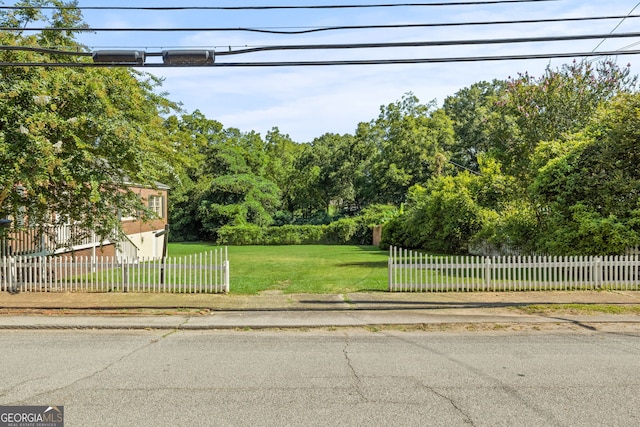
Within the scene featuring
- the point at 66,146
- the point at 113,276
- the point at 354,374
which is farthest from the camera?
the point at 113,276

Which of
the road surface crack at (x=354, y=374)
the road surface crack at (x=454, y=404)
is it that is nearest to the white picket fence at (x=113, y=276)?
the road surface crack at (x=354, y=374)

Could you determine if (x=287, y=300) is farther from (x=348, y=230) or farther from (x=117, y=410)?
(x=348, y=230)

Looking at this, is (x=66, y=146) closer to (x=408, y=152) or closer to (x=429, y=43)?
(x=429, y=43)

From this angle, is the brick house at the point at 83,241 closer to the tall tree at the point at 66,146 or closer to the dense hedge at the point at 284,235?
the tall tree at the point at 66,146

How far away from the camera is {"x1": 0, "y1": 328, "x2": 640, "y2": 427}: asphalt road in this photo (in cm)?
504

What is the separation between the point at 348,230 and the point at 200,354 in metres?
37.9

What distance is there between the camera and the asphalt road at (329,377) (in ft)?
16.5

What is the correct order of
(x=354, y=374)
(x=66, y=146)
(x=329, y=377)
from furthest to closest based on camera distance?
(x=66, y=146)
(x=354, y=374)
(x=329, y=377)

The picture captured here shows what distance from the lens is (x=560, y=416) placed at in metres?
4.98

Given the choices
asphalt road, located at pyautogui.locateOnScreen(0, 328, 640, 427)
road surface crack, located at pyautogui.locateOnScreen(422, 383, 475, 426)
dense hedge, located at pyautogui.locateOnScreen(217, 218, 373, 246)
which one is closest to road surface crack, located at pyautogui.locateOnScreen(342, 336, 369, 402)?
asphalt road, located at pyautogui.locateOnScreen(0, 328, 640, 427)

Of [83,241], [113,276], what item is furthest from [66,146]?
[83,241]

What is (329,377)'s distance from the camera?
250 inches

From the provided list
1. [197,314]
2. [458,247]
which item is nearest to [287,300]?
[197,314]

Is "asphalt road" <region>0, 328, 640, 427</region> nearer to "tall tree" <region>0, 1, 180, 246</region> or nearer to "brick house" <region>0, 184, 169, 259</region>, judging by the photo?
"tall tree" <region>0, 1, 180, 246</region>
